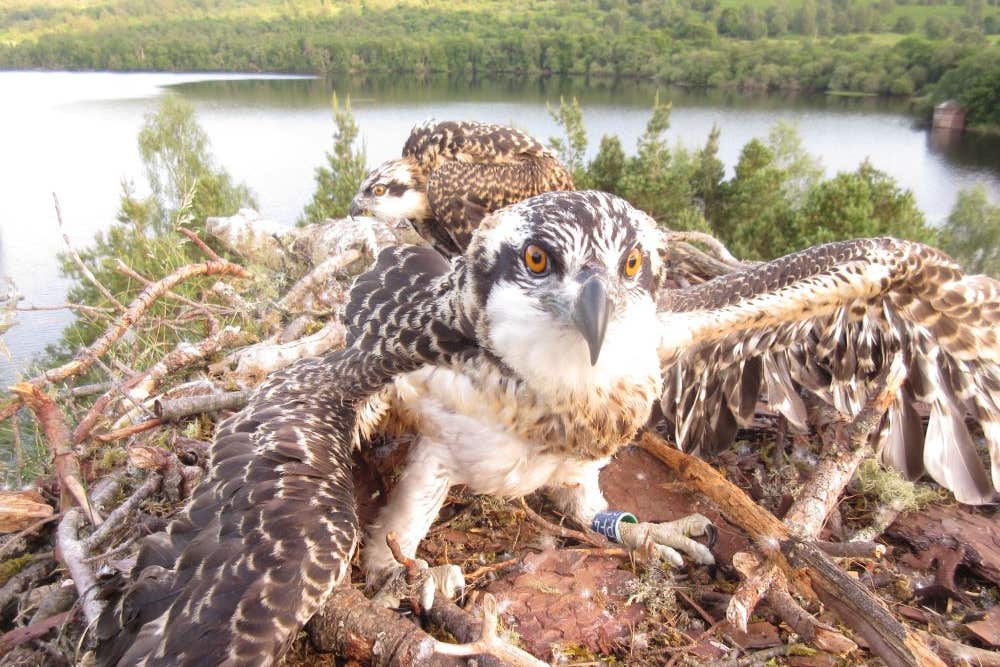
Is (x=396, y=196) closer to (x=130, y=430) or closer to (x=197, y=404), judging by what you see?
(x=197, y=404)

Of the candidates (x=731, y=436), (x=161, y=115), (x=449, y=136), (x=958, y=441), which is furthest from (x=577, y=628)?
(x=161, y=115)

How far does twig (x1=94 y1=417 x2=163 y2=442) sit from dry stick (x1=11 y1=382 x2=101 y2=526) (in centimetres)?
20

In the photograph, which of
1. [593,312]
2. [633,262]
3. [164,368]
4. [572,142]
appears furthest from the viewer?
[572,142]

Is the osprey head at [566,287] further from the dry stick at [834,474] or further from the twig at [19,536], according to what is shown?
the twig at [19,536]

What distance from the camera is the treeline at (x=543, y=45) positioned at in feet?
175

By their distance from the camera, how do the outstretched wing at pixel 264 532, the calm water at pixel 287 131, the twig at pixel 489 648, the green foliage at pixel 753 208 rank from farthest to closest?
the calm water at pixel 287 131 < the green foliage at pixel 753 208 < the twig at pixel 489 648 < the outstretched wing at pixel 264 532

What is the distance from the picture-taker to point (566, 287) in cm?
241

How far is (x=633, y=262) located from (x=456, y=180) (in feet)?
14.5

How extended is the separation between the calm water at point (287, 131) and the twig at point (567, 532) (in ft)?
61.9

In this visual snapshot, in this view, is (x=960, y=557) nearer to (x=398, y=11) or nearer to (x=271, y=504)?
(x=271, y=504)

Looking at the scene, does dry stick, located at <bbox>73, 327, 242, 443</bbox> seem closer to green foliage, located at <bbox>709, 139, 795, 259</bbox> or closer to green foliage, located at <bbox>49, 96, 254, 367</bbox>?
green foliage, located at <bbox>49, 96, 254, 367</bbox>

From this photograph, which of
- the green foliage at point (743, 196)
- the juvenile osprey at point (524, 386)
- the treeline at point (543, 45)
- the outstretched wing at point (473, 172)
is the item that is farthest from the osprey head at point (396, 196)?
the treeline at point (543, 45)

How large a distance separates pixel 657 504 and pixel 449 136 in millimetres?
4929

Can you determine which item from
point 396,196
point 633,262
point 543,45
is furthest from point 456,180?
point 543,45
